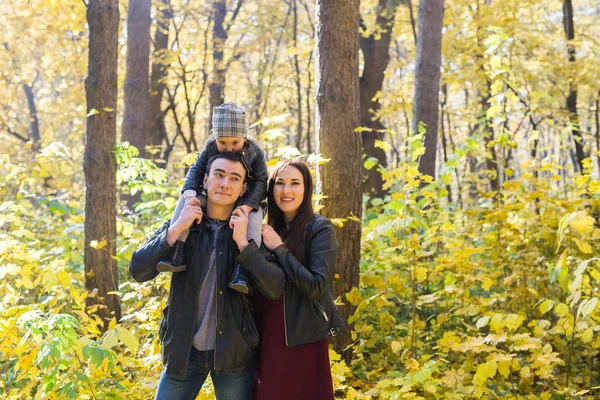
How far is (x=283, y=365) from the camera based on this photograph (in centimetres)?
276

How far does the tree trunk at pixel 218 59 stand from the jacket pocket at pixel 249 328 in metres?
Result: 10.7

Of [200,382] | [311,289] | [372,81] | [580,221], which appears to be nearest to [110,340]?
[200,382]

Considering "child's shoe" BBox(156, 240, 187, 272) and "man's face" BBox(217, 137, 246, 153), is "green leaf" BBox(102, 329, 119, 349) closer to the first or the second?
"child's shoe" BBox(156, 240, 187, 272)

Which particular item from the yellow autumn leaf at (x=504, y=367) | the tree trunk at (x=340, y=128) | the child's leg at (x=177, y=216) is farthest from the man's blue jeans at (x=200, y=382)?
the tree trunk at (x=340, y=128)

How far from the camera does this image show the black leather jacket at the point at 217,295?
2.59 metres

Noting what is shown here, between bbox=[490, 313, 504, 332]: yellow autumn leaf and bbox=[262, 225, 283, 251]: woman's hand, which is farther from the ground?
bbox=[262, 225, 283, 251]: woman's hand

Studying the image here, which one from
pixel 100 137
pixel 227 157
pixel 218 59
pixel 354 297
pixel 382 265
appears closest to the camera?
pixel 227 157

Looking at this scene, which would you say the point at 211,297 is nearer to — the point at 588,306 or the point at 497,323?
the point at 497,323

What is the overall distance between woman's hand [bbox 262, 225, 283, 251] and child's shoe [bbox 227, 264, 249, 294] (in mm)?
204

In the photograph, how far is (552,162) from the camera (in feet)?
18.8

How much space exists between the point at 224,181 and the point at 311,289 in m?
0.74

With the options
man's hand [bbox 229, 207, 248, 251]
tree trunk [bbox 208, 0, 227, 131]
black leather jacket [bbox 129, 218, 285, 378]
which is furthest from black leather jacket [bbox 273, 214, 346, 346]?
tree trunk [bbox 208, 0, 227, 131]

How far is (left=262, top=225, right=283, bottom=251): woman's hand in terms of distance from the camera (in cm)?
277

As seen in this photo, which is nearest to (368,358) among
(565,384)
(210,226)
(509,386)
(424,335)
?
(424,335)
